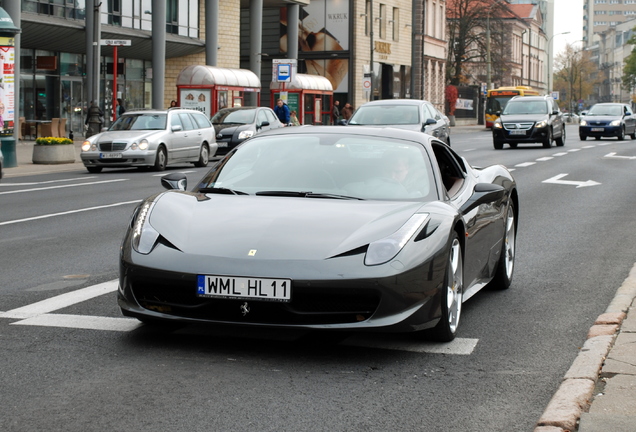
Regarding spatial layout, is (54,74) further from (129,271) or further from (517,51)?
(517,51)

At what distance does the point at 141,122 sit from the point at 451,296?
2088 cm

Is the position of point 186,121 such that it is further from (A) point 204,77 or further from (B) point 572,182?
(A) point 204,77

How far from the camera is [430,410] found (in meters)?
4.59

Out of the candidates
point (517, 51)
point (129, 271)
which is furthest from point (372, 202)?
point (517, 51)

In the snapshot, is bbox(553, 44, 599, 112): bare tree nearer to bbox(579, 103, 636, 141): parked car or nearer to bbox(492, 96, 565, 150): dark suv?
bbox(579, 103, 636, 141): parked car

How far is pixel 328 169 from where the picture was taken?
657 cm

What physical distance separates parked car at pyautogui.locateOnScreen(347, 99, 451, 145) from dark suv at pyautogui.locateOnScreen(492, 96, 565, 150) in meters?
12.0

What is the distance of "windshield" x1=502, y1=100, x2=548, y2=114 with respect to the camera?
37.1 meters

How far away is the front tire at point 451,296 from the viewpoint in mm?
5820

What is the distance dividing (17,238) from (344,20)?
2310 inches

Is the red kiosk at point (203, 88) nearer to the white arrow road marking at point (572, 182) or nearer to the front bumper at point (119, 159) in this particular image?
the front bumper at point (119, 159)

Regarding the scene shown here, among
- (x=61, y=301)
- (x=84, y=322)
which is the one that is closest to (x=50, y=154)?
(x=61, y=301)

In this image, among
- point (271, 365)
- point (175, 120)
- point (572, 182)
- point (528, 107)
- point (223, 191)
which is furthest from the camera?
point (528, 107)

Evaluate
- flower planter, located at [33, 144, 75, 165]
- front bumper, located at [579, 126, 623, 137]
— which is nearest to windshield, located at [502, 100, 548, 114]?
front bumper, located at [579, 126, 623, 137]
